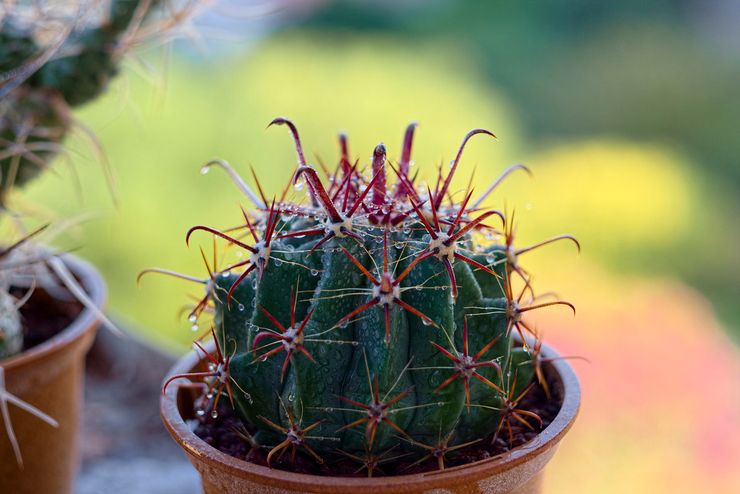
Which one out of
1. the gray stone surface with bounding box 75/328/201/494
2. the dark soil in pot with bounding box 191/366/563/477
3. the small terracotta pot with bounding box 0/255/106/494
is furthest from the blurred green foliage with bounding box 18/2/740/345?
the dark soil in pot with bounding box 191/366/563/477

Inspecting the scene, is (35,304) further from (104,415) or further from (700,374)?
(700,374)

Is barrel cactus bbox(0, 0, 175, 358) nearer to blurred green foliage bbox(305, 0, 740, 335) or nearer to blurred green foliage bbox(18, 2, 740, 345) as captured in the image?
blurred green foliage bbox(18, 2, 740, 345)

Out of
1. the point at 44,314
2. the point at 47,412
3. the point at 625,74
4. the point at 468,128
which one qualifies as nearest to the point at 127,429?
the point at 44,314

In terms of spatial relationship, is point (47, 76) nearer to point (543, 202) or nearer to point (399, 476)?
point (399, 476)

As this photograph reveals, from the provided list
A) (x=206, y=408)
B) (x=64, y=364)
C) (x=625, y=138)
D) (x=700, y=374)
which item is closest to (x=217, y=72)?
(x=625, y=138)

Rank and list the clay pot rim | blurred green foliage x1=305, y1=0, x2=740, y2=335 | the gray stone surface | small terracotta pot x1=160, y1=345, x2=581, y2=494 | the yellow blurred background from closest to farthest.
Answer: small terracotta pot x1=160, y1=345, x2=581, y2=494
the clay pot rim
the gray stone surface
the yellow blurred background
blurred green foliage x1=305, y1=0, x2=740, y2=335

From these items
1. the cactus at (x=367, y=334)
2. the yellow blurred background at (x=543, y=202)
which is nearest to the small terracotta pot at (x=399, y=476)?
the cactus at (x=367, y=334)
